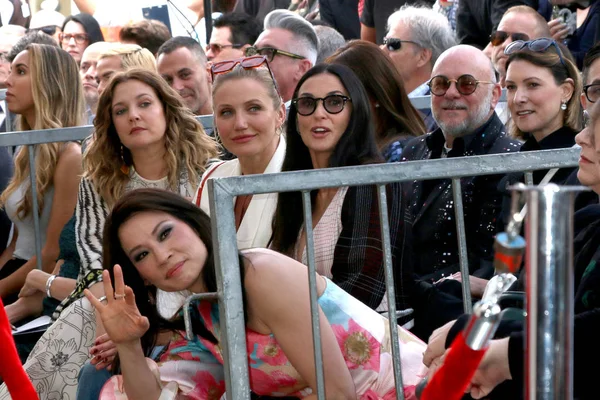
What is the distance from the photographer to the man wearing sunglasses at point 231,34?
7.12 metres

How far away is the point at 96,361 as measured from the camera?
12.1ft

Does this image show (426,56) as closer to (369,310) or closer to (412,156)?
(412,156)

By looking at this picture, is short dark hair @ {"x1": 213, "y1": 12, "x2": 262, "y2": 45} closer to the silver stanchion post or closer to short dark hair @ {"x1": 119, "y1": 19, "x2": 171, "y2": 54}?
short dark hair @ {"x1": 119, "y1": 19, "x2": 171, "y2": 54}

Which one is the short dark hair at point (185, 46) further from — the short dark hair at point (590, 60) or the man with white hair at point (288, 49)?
the short dark hair at point (590, 60)

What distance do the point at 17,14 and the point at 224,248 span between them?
875 centimetres

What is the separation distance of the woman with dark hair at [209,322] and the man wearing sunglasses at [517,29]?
3041mm

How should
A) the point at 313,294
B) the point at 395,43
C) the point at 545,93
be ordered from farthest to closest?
the point at 395,43 → the point at 545,93 → the point at 313,294

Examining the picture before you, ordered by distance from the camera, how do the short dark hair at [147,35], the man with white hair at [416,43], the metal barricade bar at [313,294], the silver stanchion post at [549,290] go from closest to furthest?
the silver stanchion post at [549,290]
the metal barricade bar at [313,294]
the man with white hair at [416,43]
the short dark hair at [147,35]

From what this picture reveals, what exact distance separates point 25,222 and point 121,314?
253cm

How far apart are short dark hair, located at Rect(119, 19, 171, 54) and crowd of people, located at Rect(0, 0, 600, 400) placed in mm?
1093

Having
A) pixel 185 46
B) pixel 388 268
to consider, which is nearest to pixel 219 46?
pixel 185 46

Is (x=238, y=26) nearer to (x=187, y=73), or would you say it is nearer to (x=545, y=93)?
(x=187, y=73)

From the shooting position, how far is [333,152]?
13.4ft

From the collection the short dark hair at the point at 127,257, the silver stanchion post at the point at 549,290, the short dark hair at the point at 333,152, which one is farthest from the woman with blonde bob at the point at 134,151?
the silver stanchion post at the point at 549,290
